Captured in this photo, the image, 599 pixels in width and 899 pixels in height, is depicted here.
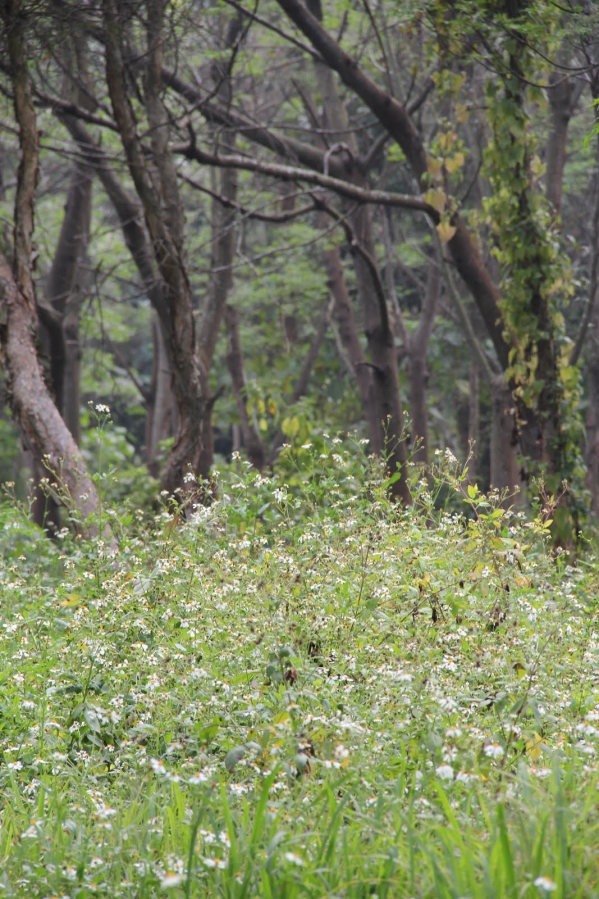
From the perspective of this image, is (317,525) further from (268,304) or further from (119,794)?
(268,304)

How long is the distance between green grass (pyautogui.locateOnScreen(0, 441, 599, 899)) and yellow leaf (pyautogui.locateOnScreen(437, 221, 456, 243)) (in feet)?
11.2

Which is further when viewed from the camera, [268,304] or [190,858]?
[268,304]

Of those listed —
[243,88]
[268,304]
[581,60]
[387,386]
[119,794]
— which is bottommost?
[119,794]

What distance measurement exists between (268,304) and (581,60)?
8.65 meters

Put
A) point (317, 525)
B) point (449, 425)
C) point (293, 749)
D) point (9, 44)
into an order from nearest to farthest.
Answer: point (293, 749)
point (317, 525)
point (9, 44)
point (449, 425)

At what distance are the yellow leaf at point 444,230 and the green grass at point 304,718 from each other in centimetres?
340

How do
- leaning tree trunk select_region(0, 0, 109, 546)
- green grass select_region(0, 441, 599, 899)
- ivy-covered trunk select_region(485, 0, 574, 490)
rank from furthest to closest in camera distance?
1. ivy-covered trunk select_region(485, 0, 574, 490)
2. leaning tree trunk select_region(0, 0, 109, 546)
3. green grass select_region(0, 441, 599, 899)

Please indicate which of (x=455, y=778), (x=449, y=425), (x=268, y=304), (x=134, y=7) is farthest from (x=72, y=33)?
(x=449, y=425)

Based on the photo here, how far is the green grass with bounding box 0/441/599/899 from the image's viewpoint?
2475 mm

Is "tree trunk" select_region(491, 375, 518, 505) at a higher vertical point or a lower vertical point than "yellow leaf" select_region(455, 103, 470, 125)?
lower

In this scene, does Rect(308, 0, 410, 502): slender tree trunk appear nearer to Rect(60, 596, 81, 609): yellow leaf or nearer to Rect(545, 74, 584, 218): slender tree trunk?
Rect(545, 74, 584, 218): slender tree trunk

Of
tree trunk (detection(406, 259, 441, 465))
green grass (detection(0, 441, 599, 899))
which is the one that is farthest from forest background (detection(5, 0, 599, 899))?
tree trunk (detection(406, 259, 441, 465))

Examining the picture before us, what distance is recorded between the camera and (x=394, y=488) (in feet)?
28.9

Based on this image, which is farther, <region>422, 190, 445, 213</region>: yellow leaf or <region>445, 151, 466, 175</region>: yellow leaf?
<region>445, 151, 466, 175</region>: yellow leaf
